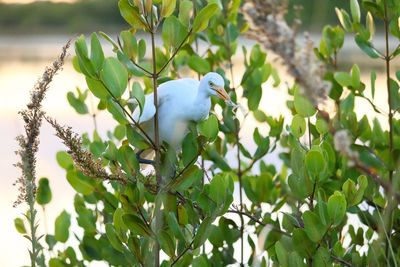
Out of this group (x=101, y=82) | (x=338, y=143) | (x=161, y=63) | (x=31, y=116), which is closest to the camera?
(x=338, y=143)

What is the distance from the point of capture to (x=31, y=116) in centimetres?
91

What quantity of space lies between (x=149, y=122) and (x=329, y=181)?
0.48 m

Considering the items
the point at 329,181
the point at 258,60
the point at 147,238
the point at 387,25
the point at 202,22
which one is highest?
the point at 202,22

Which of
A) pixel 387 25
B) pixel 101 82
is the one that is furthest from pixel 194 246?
pixel 387 25

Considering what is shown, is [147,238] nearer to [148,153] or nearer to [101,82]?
[101,82]

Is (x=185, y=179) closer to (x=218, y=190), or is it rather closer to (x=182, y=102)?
(x=218, y=190)

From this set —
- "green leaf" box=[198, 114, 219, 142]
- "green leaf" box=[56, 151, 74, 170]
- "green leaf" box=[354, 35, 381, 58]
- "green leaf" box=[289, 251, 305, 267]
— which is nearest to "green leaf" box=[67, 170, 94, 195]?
"green leaf" box=[56, 151, 74, 170]

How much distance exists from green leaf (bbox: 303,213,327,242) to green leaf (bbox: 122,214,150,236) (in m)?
0.30

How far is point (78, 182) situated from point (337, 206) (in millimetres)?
589

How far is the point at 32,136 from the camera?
0.88m

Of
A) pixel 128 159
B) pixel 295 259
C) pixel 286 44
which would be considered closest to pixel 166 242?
pixel 128 159

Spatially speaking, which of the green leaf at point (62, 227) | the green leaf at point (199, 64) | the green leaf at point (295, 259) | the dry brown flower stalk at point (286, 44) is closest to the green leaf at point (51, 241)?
the green leaf at point (62, 227)

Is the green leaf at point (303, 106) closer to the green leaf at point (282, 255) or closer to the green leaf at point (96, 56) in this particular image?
the green leaf at point (282, 255)

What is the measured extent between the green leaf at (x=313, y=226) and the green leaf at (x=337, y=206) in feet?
0.11
